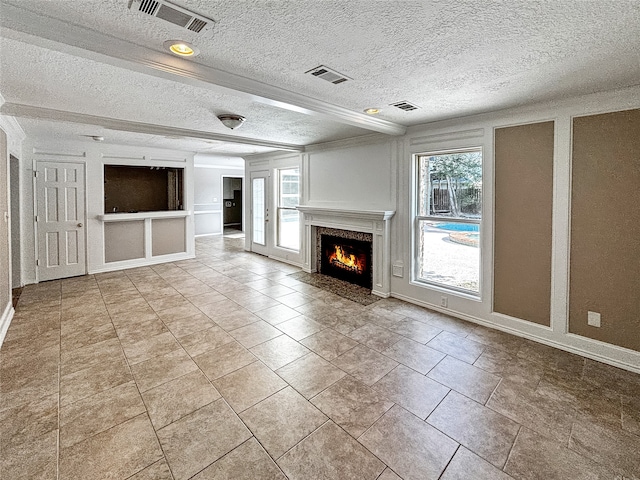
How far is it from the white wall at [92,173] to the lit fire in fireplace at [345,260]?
3.69 m

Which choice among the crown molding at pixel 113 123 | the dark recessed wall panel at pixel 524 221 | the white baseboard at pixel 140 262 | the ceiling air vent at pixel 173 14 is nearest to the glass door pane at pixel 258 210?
the white baseboard at pixel 140 262

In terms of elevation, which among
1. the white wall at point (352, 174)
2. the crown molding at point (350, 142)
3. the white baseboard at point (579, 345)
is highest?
the crown molding at point (350, 142)

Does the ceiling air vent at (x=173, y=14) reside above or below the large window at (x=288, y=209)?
above

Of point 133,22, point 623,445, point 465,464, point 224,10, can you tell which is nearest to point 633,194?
point 623,445

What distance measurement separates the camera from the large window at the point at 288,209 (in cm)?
698

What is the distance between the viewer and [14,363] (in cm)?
287

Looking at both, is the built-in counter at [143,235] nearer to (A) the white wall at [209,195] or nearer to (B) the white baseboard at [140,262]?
(B) the white baseboard at [140,262]

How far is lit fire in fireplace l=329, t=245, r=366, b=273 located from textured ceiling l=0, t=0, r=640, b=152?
270 centimetres

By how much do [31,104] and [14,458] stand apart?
3.33 meters

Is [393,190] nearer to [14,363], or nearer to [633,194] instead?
[633,194]

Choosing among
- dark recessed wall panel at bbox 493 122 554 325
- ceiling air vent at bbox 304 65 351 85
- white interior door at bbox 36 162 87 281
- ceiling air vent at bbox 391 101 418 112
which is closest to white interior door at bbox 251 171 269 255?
white interior door at bbox 36 162 87 281

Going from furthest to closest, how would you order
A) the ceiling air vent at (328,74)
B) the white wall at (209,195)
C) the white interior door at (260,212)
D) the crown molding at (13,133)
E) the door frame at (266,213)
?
the white wall at (209,195)
the white interior door at (260,212)
the door frame at (266,213)
the crown molding at (13,133)
the ceiling air vent at (328,74)

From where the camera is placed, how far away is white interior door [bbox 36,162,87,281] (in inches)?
216

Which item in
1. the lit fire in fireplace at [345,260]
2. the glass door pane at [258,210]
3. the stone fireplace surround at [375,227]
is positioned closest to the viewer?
the stone fireplace surround at [375,227]
